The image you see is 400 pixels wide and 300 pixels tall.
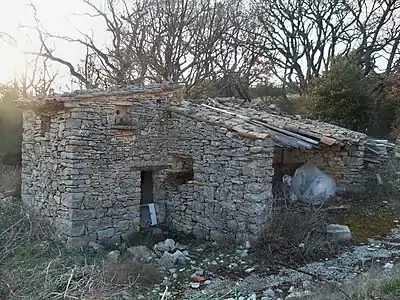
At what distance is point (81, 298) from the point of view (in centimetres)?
405

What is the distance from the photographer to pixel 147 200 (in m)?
9.52

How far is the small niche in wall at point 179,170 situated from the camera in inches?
366

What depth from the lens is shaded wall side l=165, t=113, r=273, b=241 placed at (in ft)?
24.9

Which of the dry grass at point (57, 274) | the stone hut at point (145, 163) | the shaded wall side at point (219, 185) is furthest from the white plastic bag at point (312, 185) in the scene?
the dry grass at point (57, 274)

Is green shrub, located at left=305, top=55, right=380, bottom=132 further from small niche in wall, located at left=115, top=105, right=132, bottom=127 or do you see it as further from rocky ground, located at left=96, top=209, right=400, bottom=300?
small niche in wall, located at left=115, top=105, right=132, bottom=127

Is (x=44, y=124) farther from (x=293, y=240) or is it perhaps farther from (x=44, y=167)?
(x=293, y=240)

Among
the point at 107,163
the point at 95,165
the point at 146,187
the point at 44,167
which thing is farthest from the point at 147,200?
the point at 44,167

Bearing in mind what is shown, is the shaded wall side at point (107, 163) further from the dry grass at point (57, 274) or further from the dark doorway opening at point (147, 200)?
the dry grass at point (57, 274)

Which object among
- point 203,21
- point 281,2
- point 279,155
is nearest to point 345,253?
point 279,155

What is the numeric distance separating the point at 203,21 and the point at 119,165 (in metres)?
10.7

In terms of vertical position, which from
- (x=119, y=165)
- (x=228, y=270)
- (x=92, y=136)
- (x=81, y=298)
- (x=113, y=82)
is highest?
(x=113, y=82)

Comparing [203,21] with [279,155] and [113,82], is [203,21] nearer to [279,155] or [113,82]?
[113,82]

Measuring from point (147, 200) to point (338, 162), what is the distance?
5.26 m

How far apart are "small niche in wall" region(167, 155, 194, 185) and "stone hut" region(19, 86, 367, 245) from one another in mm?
22
